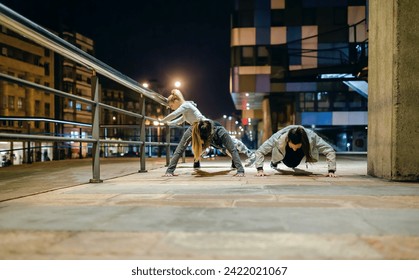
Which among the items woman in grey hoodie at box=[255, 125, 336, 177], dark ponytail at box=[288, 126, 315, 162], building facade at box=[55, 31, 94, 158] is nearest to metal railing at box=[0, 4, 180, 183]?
woman in grey hoodie at box=[255, 125, 336, 177]

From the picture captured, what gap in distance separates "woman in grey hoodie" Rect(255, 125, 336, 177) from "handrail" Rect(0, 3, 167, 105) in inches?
89.4

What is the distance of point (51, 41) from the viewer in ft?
11.3

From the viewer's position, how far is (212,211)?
8.10ft

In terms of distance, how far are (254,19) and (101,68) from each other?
72.9 ft

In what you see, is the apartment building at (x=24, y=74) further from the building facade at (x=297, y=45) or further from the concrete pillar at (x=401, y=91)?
the concrete pillar at (x=401, y=91)

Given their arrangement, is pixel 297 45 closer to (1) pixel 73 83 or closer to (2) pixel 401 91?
(2) pixel 401 91

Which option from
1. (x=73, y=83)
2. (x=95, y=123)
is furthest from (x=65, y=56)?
(x=73, y=83)

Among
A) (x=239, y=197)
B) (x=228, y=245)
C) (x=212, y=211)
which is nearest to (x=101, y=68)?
(x=239, y=197)

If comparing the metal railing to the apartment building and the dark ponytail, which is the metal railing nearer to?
the dark ponytail

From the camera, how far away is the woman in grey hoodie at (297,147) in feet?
16.8

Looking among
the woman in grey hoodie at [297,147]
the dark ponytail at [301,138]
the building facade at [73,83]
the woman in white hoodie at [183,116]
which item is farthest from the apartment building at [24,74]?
the dark ponytail at [301,138]

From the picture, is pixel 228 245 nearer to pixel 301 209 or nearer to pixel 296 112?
pixel 301 209

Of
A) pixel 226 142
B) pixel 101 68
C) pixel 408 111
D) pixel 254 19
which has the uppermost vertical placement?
pixel 254 19
